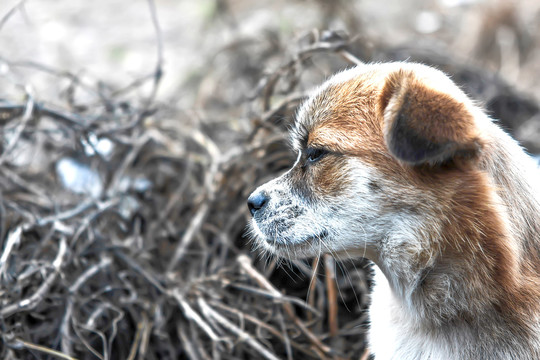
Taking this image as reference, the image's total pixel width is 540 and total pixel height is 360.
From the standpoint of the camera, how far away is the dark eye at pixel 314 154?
242 centimetres

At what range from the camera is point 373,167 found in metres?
2.26

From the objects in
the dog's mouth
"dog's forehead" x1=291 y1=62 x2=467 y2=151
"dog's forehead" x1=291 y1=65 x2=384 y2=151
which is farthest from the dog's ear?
the dog's mouth

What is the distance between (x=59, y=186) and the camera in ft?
12.7

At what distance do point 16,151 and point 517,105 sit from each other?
4305mm

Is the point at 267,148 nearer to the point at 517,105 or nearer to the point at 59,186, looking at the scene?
the point at 59,186

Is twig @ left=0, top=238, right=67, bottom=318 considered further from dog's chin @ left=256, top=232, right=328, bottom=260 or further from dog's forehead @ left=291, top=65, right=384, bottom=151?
dog's forehead @ left=291, top=65, right=384, bottom=151

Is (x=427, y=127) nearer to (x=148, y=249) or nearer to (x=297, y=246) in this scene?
(x=297, y=246)

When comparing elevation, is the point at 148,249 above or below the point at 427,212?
below

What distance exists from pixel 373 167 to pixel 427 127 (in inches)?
11.9

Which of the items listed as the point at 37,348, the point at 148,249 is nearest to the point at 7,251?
the point at 37,348

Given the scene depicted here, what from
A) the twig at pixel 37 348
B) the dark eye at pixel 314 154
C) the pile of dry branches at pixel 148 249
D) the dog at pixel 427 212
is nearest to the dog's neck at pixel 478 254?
the dog at pixel 427 212

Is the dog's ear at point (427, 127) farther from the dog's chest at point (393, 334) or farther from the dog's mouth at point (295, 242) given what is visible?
the dog's chest at point (393, 334)

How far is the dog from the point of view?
214cm

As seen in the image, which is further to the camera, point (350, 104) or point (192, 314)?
point (192, 314)
